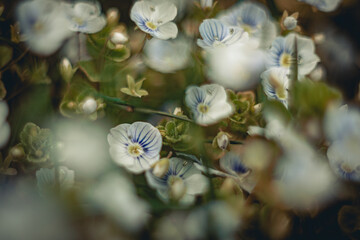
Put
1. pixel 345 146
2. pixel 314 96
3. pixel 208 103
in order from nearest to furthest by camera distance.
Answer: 1. pixel 314 96
2. pixel 345 146
3. pixel 208 103

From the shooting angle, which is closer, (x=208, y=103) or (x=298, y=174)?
(x=298, y=174)

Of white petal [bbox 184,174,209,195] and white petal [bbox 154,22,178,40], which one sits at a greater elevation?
white petal [bbox 154,22,178,40]

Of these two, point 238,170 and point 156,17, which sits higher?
point 156,17

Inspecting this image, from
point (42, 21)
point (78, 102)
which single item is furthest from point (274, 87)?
point (42, 21)

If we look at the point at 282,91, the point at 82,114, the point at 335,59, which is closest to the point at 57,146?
the point at 82,114

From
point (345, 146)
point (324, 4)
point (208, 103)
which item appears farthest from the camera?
point (324, 4)

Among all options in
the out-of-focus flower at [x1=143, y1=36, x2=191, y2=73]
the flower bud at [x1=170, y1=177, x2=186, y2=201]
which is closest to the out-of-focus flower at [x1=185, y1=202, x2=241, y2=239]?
the flower bud at [x1=170, y1=177, x2=186, y2=201]

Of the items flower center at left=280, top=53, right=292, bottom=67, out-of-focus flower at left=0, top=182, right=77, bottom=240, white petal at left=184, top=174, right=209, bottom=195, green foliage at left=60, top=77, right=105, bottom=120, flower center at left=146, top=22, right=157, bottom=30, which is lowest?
white petal at left=184, top=174, right=209, bottom=195

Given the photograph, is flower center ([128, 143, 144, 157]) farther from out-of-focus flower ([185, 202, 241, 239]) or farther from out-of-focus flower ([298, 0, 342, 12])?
out-of-focus flower ([298, 0, 342, 12])

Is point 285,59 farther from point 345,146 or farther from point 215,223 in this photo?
point 215,223
